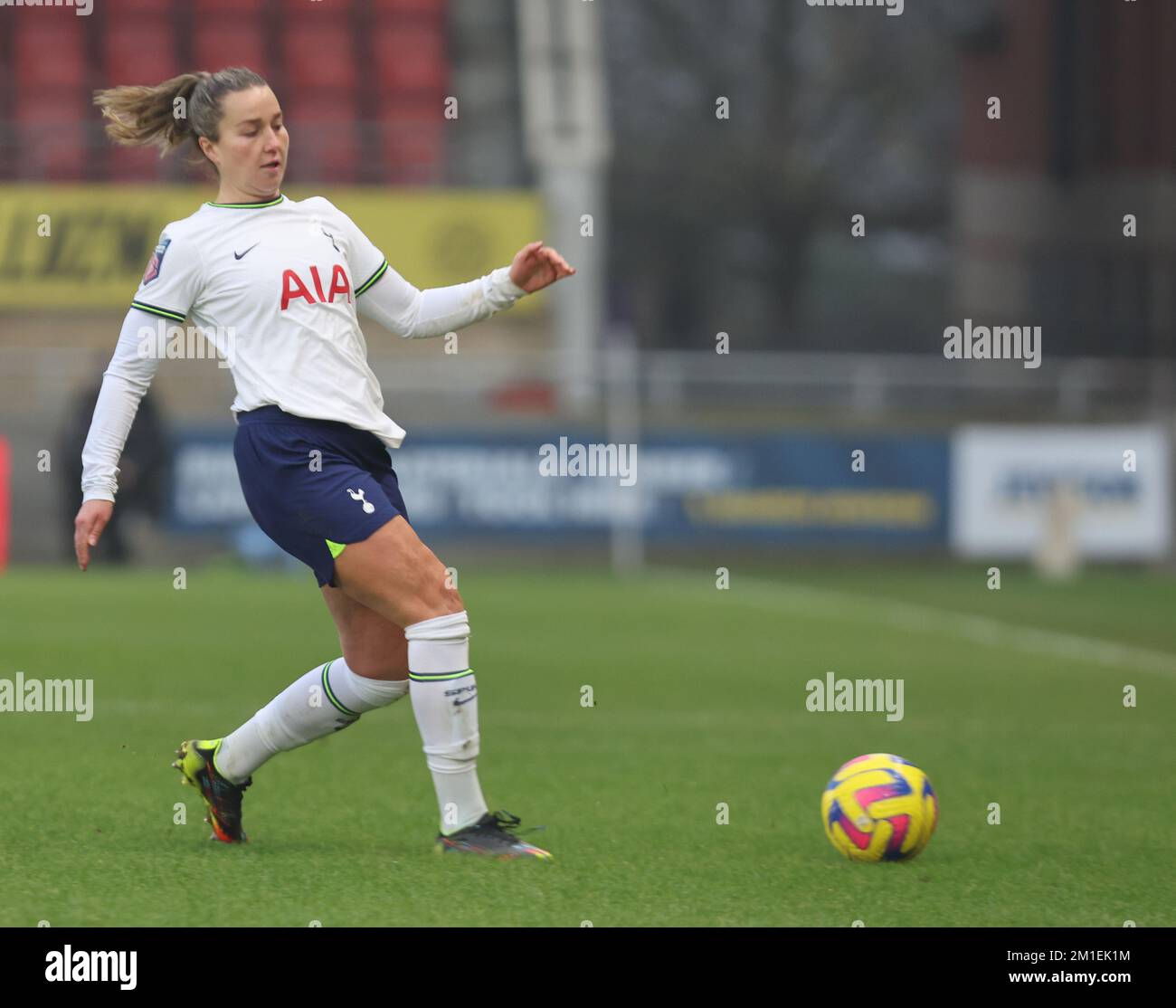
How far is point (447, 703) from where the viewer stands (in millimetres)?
5340

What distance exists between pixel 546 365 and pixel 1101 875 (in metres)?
17.4

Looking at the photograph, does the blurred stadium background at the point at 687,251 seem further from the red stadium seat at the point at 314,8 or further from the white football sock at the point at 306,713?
the white football sock at the point at 306,713

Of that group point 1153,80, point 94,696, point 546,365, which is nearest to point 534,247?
point 94,696

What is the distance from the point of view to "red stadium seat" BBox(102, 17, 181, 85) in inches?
1054

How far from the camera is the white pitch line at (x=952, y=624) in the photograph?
12867 millimetres

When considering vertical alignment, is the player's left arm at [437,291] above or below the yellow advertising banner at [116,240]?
below

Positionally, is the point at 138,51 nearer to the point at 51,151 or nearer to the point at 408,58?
the point at 51,151

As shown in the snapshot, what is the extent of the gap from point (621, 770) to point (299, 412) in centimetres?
282

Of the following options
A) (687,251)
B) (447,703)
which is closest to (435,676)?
(447,703)

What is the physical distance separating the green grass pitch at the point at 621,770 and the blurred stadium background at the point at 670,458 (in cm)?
4

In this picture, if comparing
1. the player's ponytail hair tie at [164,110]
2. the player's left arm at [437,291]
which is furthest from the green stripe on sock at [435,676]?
the player's ponytail hair tie at [164,110]

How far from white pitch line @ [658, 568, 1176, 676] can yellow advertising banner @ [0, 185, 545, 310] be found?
254 inches
